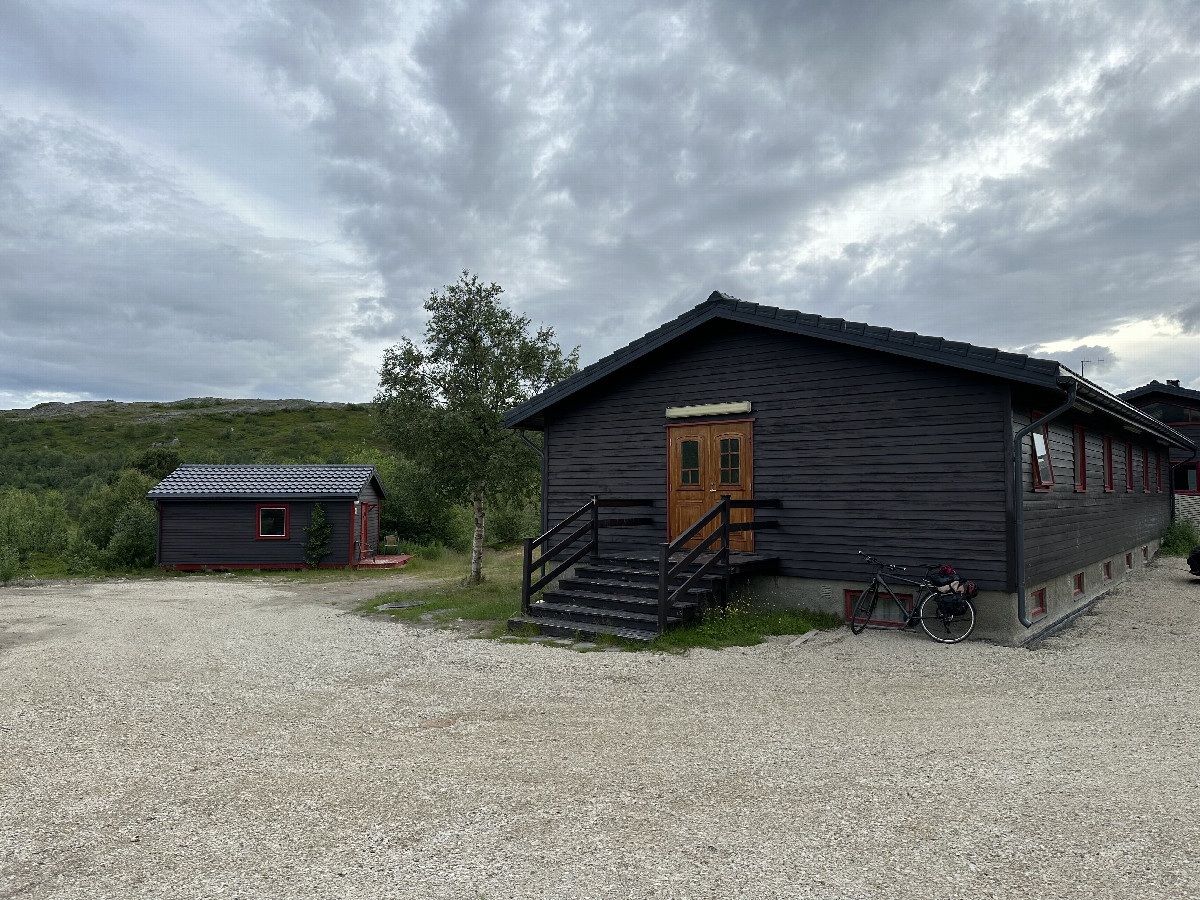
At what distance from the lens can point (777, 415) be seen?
37.7 feet

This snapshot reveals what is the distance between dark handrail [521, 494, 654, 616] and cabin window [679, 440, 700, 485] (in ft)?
2.39

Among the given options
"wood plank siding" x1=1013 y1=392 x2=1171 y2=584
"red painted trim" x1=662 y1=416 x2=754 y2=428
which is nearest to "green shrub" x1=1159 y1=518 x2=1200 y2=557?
"wood plank siding" x1=1013 y1=392 x2=1171 y2=584

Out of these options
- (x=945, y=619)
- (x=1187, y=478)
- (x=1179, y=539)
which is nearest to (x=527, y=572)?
Result: (x=945, y=619)

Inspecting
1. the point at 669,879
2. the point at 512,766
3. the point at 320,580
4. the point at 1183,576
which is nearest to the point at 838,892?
the point at 669,879

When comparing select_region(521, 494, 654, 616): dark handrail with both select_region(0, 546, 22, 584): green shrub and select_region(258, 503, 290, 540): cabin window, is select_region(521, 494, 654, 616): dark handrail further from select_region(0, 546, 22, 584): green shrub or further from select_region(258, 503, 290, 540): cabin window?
select_region(0, 546, 22, 584): green shrub

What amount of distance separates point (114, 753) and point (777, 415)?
29.9ft

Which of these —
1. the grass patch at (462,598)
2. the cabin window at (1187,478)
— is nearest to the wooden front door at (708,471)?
the grass patch at (462,598)

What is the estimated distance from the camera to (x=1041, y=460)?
10.7 metres

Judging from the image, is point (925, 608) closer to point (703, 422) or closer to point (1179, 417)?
point (703, 422)

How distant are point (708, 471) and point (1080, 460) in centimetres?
644

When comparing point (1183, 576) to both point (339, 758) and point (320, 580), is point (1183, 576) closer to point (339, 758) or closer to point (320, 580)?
point (339, 758)

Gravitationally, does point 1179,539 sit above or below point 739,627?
above

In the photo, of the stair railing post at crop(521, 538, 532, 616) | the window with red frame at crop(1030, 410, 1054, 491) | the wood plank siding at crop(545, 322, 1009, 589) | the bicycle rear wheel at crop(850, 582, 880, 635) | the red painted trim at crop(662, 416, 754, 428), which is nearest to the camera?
the wood plank siding at crop(545, 322, 1009, 589)

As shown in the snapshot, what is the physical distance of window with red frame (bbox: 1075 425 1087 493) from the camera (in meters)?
12.4
